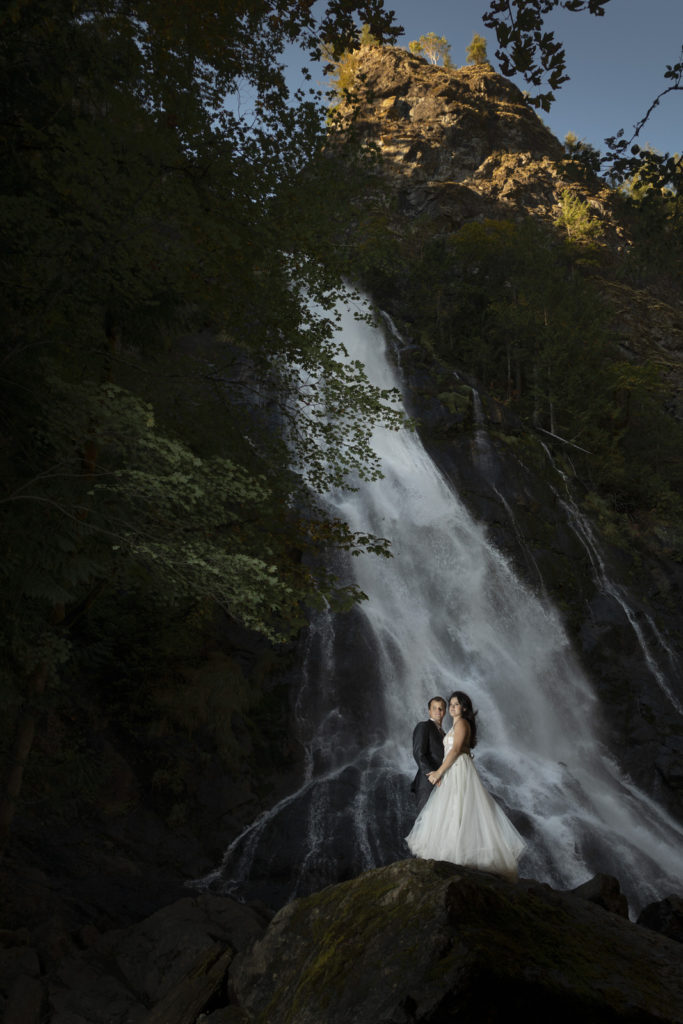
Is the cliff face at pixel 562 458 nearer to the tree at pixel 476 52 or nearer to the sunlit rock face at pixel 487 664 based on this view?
the sunlit rock face at pixel 487 664

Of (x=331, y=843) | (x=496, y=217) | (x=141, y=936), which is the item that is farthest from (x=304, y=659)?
(x=496, y=217)

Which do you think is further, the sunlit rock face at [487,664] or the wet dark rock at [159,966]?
the sunlit rock face at [487,664]

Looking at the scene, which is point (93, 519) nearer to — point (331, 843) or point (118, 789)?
point (118, 789)

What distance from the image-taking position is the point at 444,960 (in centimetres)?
285

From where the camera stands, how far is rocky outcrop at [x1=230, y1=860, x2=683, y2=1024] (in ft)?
8.90

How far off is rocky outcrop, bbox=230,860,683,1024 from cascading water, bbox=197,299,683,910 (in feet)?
20.7

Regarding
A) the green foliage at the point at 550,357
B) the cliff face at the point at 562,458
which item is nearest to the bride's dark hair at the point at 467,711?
the cliff face at the point at 562,458

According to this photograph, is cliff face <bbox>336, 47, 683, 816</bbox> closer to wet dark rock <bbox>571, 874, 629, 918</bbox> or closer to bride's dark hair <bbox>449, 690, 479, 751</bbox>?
bride's dark hair <bbox>449, 690, 479, 751</bbox>

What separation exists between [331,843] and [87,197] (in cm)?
990

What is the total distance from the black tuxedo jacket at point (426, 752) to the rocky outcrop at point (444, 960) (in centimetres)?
115

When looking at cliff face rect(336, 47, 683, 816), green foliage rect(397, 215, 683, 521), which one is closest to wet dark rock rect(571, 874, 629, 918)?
cliff face rect(336, 47, 683, 816)

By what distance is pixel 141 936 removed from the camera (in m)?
6.33

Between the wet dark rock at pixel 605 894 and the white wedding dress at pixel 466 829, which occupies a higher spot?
the white wedding dress at pixel 466 829

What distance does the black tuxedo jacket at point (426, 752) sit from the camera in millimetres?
5043
